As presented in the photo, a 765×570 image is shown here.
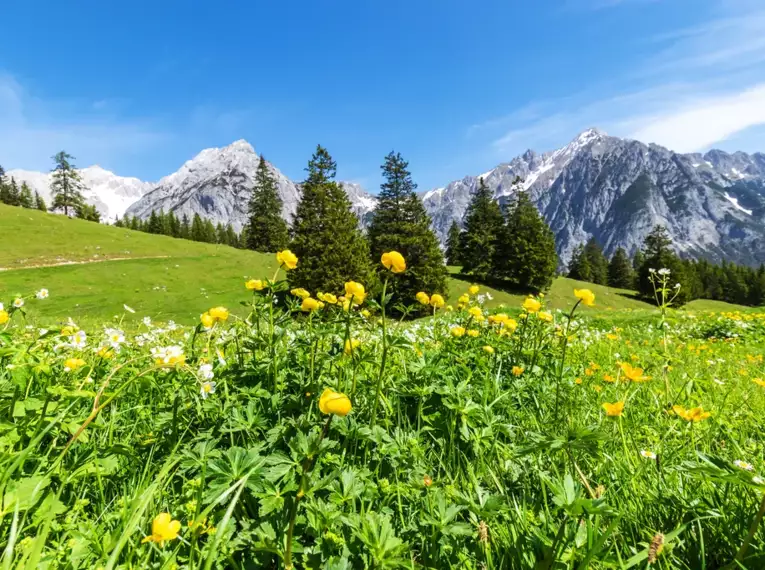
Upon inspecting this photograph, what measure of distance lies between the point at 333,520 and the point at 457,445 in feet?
3.13

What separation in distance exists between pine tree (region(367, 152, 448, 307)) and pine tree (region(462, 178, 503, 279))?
1006cm

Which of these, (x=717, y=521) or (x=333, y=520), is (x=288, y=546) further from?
(x=717, y=521)

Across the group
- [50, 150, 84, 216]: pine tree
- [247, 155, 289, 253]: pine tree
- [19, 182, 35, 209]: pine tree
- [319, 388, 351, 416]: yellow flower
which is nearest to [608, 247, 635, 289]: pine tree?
[247, 155, 289, 253]: pine tree

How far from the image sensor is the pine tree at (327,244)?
72.3ft

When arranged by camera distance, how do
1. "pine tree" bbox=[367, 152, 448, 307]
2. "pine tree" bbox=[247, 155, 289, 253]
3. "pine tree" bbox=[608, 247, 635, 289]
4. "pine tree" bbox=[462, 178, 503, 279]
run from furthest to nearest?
1. "pine tree" bbox=[608, 247, 635, 289]
2. "pine tree" bbox=[247, 155, 289, 253]
3. "pine tree" bbox=[462, 178, 503, 279]
4. "pine tree" bbox=[367, 152, 448, 307]

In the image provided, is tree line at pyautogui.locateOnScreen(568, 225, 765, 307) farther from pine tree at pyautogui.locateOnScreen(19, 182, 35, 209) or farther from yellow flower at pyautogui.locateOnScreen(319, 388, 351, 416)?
pine tree at pyautogui.locateOnScreen(19, 182, 35, 209)

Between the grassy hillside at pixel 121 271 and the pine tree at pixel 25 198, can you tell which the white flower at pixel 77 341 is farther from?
the pine tree at pixel 25 198

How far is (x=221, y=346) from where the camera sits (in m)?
2.99

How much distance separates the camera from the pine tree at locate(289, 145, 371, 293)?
2205 cm

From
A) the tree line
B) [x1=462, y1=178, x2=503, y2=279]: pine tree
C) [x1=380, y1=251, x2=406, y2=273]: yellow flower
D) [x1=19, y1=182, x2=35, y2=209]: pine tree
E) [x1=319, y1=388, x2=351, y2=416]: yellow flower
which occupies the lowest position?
the tree line

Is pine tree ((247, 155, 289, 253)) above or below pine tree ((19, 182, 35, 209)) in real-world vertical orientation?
below

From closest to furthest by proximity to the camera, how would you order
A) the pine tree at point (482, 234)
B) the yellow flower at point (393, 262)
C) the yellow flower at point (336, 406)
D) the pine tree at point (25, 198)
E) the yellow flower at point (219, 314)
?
the yellow flower at point (336, 406) < the yellow flower at point (393, 262) < the yellow flower at point (219, 314) < the pine tree at point (482, 234) < the pine tree at point (25, 198)

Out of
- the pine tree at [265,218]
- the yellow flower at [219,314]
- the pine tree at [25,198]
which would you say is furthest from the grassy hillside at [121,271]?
the pine tree at [25,198]

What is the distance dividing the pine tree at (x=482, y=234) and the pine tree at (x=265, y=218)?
24.4 meters
